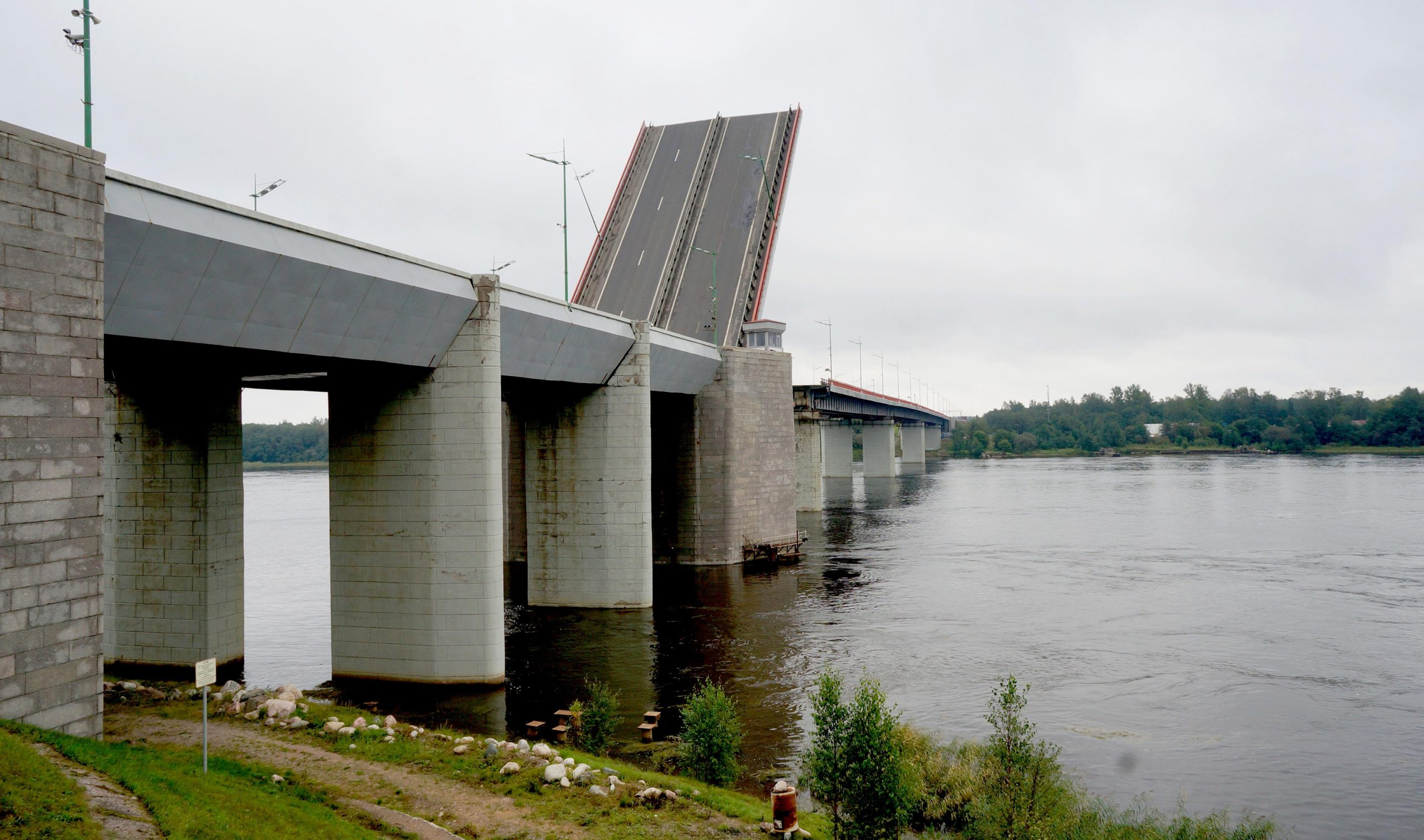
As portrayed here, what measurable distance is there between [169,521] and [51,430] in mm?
10536

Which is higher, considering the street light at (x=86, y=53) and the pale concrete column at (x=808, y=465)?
the street light at (x=86, y=53)

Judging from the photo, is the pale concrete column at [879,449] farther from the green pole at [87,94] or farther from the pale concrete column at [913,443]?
the green pole at [87,94]

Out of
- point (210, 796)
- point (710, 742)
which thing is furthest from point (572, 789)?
point (210, 796)

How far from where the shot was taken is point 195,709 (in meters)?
17.9

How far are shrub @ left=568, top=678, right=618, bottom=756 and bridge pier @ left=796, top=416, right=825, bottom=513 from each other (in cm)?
5475

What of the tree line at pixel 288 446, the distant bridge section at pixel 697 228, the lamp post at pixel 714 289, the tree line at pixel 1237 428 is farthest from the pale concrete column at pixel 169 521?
the tree line at pixel 1237 428

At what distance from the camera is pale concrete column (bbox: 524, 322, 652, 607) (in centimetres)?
3184

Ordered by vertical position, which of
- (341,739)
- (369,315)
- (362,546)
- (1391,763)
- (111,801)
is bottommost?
(1391,763)

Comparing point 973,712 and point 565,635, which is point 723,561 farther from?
point 973,712

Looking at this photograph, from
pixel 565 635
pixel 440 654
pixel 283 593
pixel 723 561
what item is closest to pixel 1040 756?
pixel 440 654

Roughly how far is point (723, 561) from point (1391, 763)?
2615 centimetres

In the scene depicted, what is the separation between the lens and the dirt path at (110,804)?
893 cm

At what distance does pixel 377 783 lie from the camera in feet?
46.3

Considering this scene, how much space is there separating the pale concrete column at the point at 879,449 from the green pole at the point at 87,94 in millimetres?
104482
